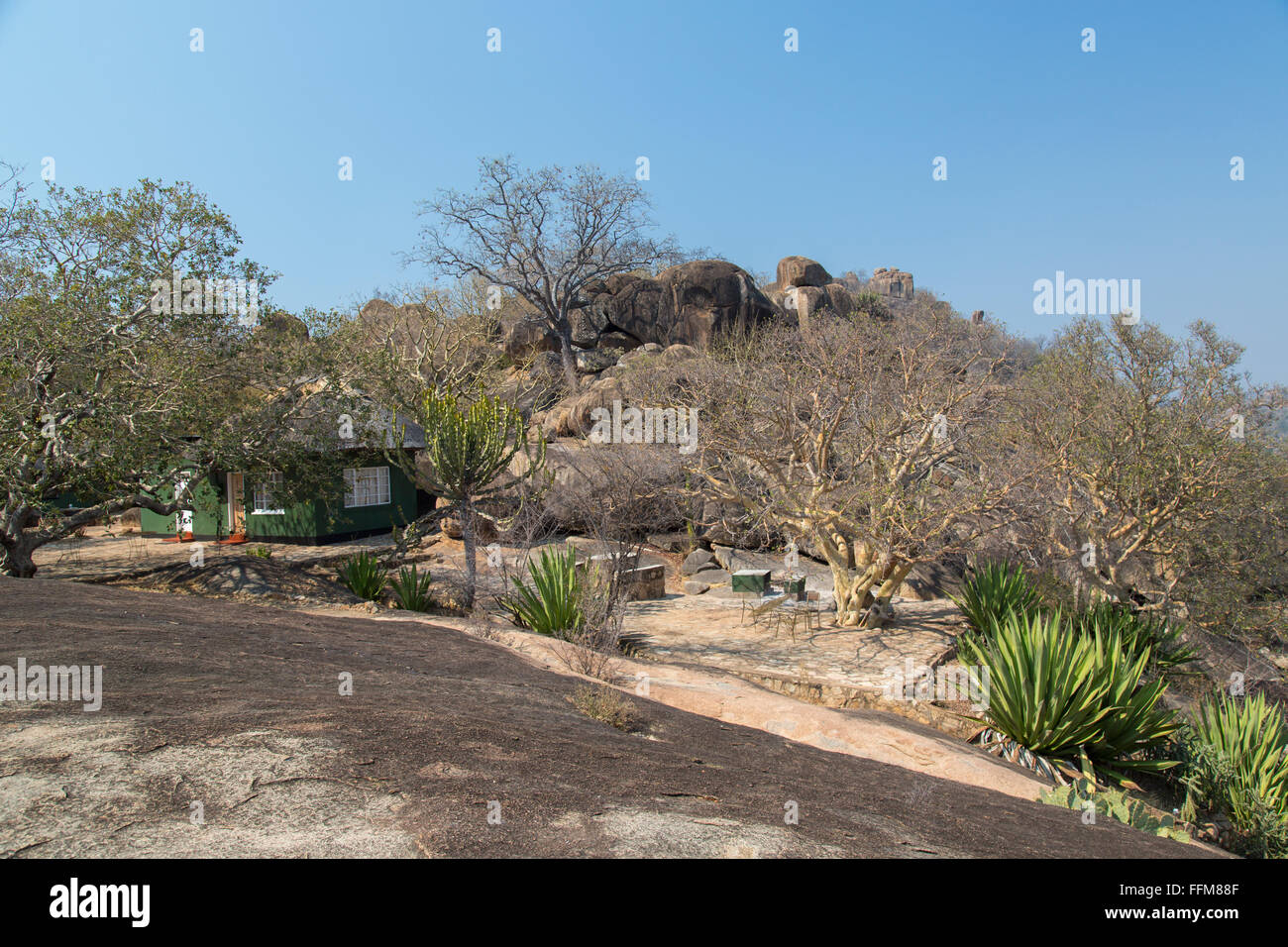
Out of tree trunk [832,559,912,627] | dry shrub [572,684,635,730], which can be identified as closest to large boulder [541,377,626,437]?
tree trunk [832,559,912,627]

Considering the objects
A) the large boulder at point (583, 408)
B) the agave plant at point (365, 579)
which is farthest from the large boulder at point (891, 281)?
the agave plant at point (365, 579)

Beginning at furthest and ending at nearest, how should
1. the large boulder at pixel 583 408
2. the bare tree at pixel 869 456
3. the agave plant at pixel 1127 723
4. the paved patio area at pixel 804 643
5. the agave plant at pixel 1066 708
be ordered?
the large boulder at pixel 583 408 → the bare tree at pixel 869 456 → the paved patio area at pixel 804 643 → the agave plant at pixel 1127 723 → the agave plant at pixel 1066 708

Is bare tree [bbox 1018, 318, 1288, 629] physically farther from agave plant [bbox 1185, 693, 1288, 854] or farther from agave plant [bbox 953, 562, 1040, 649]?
agave plant [bbox 1185, 693, 1288, 854]

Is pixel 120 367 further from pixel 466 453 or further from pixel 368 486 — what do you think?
pixel 368 486

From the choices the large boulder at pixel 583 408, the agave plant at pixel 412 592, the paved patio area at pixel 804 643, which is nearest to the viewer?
the paved patio area at pixel 804 643

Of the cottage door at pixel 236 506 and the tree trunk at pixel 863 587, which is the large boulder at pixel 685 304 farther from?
the tree trunk at pixel 863 587

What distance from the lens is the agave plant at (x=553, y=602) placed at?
990 centimetres

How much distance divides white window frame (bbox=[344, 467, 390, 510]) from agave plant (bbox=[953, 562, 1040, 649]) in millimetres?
16439

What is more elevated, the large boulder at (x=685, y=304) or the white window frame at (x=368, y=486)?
the large boulder at (x=685, y=304)

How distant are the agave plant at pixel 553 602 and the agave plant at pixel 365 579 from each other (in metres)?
3.70

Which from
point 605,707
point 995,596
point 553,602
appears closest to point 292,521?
point 553,602

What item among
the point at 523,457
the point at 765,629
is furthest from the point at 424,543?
the point at 765,629

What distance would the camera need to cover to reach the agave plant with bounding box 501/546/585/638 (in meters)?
9.90
